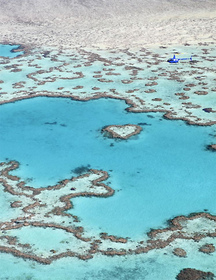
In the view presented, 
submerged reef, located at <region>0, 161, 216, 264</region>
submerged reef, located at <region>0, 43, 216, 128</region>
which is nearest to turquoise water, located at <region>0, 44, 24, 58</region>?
submerged reef, located at <region>0, 43, 216, 128</region>

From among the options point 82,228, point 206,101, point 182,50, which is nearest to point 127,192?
point 82,228

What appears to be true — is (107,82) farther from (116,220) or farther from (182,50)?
(116,220)

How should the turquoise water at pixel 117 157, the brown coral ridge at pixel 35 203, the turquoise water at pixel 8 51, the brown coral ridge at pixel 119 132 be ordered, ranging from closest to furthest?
1. the brown coral ridge at pixel 35 203
2. the turquoise water at pixel 117 157
3. the brown coral ridge at pixel 119 132
4. the turquoise water at pixel 8 51

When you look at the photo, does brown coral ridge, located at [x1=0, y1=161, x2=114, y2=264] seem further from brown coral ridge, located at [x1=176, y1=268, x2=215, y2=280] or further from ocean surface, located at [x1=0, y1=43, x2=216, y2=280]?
brown coral ridge, located at [x1=176, y1=268, x2=215, y2=280]

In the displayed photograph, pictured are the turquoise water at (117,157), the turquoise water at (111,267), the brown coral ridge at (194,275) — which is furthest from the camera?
the turquoise water at (117,157)

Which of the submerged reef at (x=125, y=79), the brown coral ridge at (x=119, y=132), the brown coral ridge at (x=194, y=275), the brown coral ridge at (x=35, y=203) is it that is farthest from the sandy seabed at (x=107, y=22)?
the brown coral ridge at (x=194, y=275)

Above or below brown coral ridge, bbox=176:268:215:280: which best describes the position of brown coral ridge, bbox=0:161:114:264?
below

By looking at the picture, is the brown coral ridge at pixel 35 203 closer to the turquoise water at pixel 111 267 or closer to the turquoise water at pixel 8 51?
the turquoise water at pixel 111 267
